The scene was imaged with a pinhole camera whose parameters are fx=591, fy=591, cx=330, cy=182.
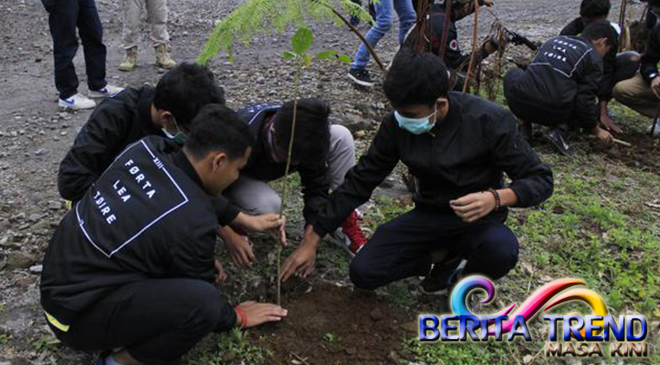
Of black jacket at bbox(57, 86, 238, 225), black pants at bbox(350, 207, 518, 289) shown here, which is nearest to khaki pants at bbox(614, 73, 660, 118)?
black pants at bbox(350, 207, 518, 289)

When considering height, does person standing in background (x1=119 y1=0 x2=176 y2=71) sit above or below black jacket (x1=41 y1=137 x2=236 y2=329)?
below

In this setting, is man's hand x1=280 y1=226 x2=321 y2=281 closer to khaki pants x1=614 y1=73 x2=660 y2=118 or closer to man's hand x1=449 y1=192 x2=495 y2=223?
man's hand x1=449 y1=192 x2=495 y2=223

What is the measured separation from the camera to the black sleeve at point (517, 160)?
2.73 meters

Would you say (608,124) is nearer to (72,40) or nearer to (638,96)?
(638,96)

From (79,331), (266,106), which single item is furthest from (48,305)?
(266,106)

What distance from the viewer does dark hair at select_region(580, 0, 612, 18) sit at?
216 inches

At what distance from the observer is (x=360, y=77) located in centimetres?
611

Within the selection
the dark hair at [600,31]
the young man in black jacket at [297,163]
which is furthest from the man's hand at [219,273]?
the dark hair at [600,31]

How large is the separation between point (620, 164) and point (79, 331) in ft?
14.9

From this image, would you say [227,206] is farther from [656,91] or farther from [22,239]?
[656,91]

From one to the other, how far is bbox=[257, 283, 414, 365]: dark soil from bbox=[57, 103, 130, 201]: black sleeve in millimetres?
1171

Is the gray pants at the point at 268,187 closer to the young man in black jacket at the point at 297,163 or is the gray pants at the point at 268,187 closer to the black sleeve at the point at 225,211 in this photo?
the young man in black jacket at the point at 297,163

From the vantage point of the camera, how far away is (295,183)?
4188mm

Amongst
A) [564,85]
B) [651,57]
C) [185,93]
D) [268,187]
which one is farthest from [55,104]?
[651,57]
